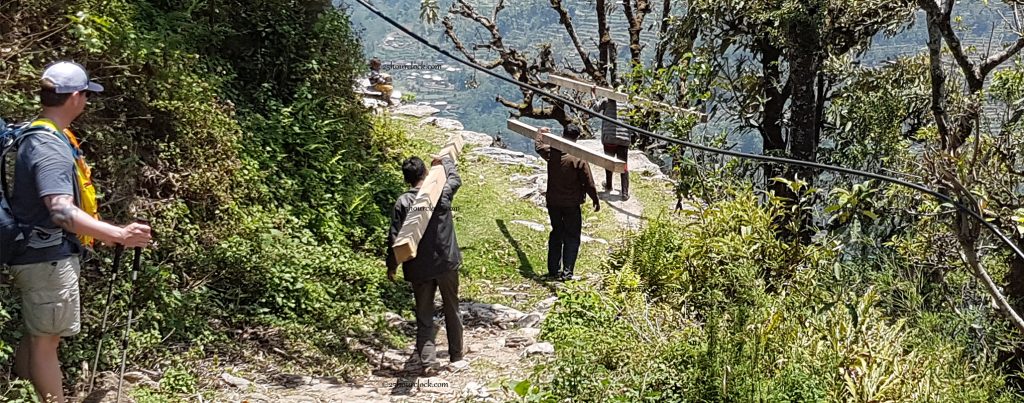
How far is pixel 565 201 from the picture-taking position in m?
10.2

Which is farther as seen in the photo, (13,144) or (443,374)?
(443,374)

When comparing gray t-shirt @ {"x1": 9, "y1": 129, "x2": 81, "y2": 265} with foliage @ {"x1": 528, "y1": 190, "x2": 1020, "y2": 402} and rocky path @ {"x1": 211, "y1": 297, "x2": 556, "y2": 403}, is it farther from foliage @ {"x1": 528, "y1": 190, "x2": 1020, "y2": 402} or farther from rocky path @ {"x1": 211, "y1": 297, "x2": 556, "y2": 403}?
foliage @ {"x1": 528, "y1": 190, "x2": 1020, "y2": 402}

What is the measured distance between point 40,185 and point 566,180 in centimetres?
630

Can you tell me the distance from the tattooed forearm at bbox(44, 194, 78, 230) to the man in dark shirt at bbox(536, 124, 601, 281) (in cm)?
595

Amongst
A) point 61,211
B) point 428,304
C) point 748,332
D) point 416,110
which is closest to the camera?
point 61,211

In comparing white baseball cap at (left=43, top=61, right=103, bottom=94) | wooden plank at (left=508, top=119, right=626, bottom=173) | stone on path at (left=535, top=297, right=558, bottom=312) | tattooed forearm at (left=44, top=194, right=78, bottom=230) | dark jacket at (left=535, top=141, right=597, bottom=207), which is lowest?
stone on path at (left=535, top=297, right=558, bottom=312)

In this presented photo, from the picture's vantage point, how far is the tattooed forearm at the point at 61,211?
4.73m

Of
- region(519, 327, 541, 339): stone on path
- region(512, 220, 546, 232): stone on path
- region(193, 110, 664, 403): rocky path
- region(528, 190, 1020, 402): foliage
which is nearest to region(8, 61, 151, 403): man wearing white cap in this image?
region(193, 110, 664, 403): rocky path

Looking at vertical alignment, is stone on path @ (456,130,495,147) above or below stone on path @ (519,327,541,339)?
above

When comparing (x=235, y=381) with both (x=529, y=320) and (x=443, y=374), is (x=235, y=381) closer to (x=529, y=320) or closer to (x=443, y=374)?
(x=443, y=374)

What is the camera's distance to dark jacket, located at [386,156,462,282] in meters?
7.15

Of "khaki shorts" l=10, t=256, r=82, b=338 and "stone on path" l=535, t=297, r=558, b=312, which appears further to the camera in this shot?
"stone on path" l=535, t=297, r=558, b=312

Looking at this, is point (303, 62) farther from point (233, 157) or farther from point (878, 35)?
point (878, 35)

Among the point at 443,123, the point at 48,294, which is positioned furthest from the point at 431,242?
the point at 443,123
